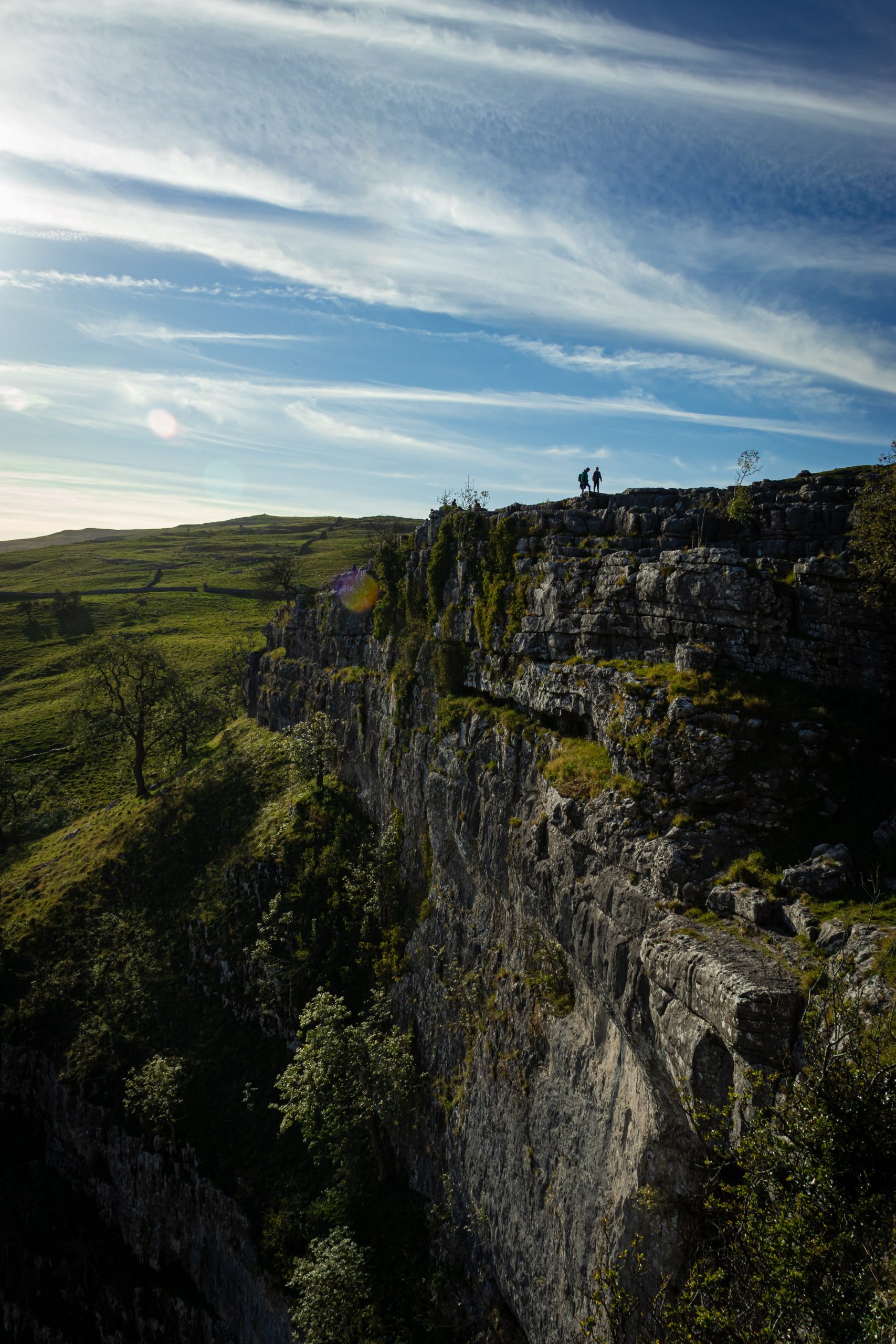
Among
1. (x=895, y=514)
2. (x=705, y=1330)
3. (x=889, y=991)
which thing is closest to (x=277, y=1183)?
(x=705, y=1330)

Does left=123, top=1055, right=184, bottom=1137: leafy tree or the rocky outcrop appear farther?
left=123, top=1055, right=184, bottom=1137: leafy tree

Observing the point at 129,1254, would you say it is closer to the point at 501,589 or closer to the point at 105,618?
the point at 501,589

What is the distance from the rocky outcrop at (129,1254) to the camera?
3341 cm

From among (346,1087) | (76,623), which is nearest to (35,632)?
(76,623)

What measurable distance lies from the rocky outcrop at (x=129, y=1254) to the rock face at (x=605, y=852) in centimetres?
1063

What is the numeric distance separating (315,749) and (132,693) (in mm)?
29017

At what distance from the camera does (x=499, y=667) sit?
105 feet

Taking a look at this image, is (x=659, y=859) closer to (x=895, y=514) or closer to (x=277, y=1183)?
(x=895, y=514)

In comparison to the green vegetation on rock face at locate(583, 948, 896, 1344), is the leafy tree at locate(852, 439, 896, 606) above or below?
above

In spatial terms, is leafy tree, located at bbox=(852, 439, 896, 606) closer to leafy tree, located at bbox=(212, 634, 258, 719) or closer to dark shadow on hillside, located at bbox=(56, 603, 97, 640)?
leafy tree, located at bbox=(212, 634, 258, 719)

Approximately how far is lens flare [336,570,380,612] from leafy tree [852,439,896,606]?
33707mm

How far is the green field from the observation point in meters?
80.5

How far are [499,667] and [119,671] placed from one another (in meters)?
52.7

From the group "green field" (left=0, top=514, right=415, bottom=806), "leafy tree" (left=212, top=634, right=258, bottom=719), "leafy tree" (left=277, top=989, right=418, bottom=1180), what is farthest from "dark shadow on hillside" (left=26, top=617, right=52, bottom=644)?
"leafy tree" (left=277, top=989, right=418, bottom=1180)
